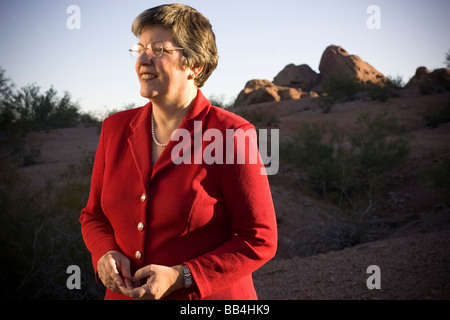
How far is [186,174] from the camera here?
1.74m

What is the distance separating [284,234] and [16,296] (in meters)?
4.78

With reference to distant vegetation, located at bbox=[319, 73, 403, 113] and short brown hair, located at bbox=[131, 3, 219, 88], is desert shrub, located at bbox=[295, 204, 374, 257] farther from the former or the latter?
distant vegetation, located at bbox=[319, 73, 403, 113]

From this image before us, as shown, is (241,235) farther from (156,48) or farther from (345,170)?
(345,170)

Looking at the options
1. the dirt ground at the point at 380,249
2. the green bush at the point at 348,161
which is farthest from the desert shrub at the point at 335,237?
the green bush at the point at 348,161

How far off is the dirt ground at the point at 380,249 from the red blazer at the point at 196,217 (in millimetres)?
3275

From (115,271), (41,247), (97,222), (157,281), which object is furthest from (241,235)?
(41,247)

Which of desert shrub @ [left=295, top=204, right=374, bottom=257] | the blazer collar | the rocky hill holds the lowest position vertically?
desert shrub @ [left=295, top=204, right=374, bottom=257]

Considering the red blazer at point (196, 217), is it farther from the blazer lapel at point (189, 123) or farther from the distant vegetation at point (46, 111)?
the distant vegetation at point (46, 111)

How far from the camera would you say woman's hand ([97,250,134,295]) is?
167cm

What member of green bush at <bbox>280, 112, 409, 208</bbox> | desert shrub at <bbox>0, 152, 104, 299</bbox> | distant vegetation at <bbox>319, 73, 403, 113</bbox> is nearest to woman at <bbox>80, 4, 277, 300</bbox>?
desert shrub at <bbox>0, 152, 104, 299</bbox>

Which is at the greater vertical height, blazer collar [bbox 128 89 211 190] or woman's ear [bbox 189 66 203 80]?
woman's ear [bbox 189 66 203 80]

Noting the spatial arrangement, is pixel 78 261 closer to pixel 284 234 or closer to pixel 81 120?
pixel 284 234

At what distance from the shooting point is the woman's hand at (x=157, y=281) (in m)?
1.58

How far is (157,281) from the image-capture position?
158cm
